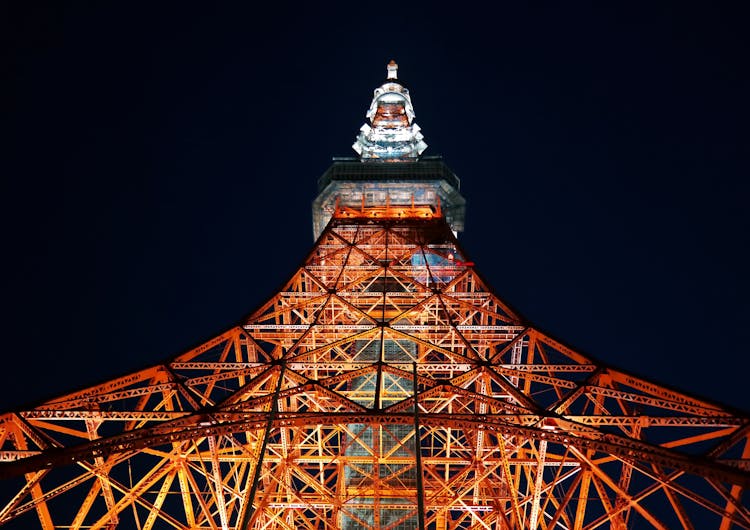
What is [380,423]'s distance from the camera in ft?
34.0

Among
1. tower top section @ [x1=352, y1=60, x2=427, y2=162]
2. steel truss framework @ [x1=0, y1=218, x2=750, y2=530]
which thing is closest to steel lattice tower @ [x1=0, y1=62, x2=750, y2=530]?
steel truss framework @ [x1=0, y1=218, x2=750, y2=530]

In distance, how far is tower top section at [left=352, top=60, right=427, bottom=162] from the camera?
117 feet

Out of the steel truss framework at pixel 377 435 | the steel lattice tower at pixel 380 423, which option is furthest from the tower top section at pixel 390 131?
the steel truss framework at pixel 377 435

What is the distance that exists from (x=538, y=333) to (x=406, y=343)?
24.1ft

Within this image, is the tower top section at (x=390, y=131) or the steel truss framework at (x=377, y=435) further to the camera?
the tower top section at (x=390, y=131)

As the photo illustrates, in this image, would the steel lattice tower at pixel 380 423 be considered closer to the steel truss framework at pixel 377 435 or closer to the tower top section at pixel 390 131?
the steel truss framework at pixel 377 435

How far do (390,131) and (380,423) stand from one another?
28.9m

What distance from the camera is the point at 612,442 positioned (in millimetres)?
9688

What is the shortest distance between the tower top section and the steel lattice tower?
7632 mm

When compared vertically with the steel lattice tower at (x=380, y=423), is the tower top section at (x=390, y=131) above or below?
above

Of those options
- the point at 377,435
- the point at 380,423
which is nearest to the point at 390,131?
the point at 377,435

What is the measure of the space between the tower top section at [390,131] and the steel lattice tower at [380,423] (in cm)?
763

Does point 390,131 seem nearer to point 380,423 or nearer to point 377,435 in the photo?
point 377,435

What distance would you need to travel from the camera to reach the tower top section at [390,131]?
117 feet
